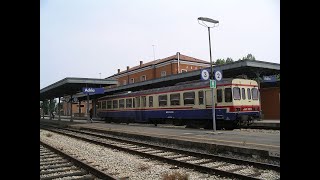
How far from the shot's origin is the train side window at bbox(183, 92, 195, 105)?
62.3 ft

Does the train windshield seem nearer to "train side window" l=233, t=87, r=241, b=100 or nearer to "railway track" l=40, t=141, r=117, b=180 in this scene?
"train side window" l=233, t=87, r=241, b=100

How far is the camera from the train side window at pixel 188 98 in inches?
748

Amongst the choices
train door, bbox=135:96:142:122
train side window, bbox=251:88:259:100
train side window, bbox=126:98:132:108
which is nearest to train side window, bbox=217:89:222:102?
train side window, bbox=251:88:259:100

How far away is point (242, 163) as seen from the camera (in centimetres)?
841

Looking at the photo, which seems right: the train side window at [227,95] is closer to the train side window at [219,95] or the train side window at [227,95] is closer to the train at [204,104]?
the train at [204,104]

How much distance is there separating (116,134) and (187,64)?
1343 inches

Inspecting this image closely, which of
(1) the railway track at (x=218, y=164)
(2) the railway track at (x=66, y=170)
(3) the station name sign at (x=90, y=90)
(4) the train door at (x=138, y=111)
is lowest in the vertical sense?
(2) the railway track at (x=66, y=170)

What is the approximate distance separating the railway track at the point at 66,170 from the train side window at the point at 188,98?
972cm

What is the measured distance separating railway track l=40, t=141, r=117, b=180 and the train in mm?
9249

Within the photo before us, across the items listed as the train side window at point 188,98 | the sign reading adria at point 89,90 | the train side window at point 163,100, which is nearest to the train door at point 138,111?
the train side window at point 163,100

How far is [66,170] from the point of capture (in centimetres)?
847
